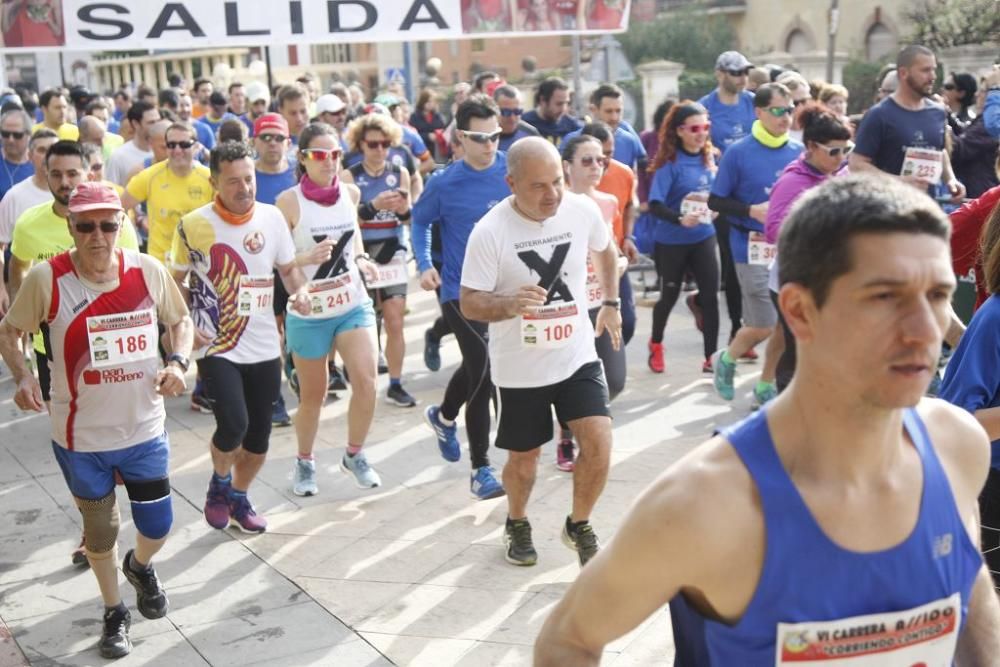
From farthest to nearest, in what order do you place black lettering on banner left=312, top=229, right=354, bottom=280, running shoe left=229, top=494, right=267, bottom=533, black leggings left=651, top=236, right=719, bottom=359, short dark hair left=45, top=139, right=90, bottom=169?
black leggings left=651, top=236, right=719, bottom=359
black lettering on banner left=312, top=229, right=354, bottom=280
running shoe left=229, top=494, right=267, bottom=533
short dark hair left=45, top=139, right=90, bottom=169

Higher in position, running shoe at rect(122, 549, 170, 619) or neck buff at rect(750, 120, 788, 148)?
neck buff at rect(750, 120, 788, 148)

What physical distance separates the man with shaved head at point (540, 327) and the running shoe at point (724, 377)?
2.73m

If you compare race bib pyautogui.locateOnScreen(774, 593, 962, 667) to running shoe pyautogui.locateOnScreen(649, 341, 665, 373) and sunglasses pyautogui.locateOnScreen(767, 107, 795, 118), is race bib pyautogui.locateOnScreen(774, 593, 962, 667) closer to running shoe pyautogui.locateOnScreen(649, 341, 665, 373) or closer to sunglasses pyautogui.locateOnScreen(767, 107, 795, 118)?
sunglasses pyautogui.locateOnScreen(767, 107, 795, 118)

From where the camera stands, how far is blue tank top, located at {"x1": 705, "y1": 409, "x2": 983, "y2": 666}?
2.00 m

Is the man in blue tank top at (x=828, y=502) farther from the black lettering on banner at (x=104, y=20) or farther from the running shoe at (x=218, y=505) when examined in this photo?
the black lettering on banner at (x=104, y=20)

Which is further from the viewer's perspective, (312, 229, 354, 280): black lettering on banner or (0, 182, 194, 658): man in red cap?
(312, 229, 354, 280): black lettering on banner

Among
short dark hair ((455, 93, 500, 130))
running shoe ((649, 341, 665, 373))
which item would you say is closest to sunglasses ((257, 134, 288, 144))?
short dark hair ((455, 93, 500, 130))

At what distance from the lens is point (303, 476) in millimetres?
7254

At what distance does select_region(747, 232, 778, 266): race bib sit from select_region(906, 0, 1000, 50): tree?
16.6 metres

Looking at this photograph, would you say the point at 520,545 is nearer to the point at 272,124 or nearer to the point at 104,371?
the point at 104,371

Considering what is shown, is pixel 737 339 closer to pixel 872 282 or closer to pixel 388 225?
pixel 388 225

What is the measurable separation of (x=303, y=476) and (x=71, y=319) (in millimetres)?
2284

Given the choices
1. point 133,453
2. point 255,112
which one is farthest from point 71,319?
point 255,112

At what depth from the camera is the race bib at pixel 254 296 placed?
646 cm
